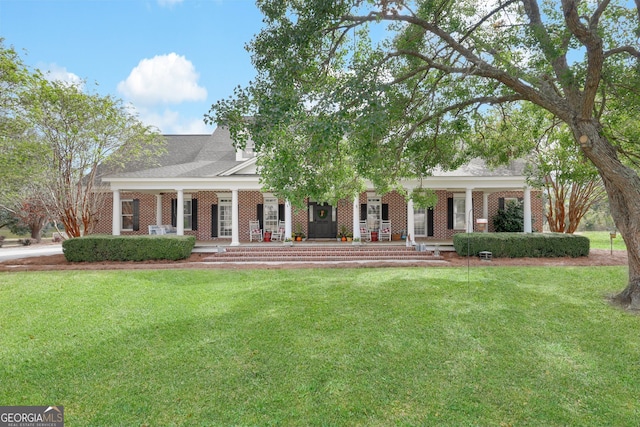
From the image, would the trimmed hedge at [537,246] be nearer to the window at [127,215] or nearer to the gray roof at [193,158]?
the gray roof at [193,158]

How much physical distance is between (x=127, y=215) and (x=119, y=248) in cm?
613

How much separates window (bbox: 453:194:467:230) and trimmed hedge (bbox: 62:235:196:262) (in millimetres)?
13537

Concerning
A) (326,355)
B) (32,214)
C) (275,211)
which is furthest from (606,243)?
(32,214)

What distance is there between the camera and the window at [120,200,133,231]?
18297mm

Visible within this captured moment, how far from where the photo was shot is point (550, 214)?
18.2 m

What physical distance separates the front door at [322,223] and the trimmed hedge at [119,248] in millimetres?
6858

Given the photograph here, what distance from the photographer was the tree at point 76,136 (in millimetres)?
13133

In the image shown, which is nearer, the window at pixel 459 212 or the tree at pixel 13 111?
the tree at pixel 13 111

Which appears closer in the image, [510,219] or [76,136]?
[76,136]

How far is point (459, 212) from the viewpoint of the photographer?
1778cm

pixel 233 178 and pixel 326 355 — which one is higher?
pixel 233 178

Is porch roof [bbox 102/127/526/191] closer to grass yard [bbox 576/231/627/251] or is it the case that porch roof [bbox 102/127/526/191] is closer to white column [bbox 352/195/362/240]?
white column [bbox 352/195/362/240]

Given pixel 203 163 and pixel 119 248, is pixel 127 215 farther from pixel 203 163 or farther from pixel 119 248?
pixel 119 248

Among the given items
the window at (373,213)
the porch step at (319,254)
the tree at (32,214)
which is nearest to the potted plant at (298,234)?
the porch step at (319,254)
